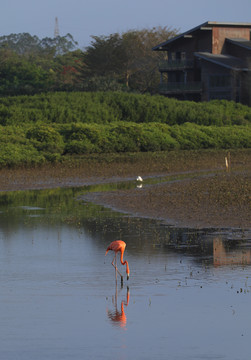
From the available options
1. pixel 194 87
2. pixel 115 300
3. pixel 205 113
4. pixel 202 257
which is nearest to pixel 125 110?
pixel 205 113

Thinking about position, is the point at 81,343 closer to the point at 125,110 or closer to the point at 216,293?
the point at 216,293

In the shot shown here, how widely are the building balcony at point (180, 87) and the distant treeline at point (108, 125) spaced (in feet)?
40.2

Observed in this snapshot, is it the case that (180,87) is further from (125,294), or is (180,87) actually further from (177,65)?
(125,294)

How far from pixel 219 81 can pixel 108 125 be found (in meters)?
28.7

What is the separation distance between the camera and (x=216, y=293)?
14328mm

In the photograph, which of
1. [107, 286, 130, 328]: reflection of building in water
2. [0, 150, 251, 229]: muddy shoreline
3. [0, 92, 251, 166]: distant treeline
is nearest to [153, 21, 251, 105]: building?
[0, 92, 251, 166]: distant treeline

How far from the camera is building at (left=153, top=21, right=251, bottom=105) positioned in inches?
3226

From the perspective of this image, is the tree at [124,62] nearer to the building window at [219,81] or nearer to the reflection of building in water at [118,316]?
the building window at [219,81]

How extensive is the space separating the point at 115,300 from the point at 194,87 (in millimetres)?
71563

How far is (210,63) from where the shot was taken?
272 ft

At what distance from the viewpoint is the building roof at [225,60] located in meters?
79.9

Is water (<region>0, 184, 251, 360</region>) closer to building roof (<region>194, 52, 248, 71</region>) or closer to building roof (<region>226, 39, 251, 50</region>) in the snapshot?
building roof (<region>194, 52, 248, 71</region>)

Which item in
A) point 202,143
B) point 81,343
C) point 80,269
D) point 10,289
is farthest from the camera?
point 202,143

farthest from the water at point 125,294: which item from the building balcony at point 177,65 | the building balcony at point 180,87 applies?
the building balcony at point 177,65
